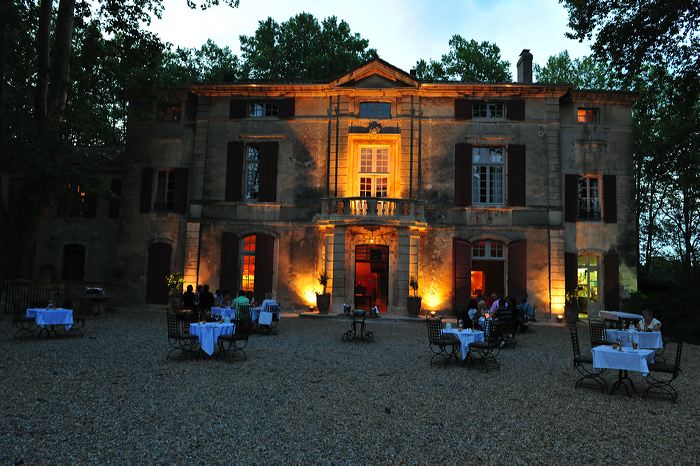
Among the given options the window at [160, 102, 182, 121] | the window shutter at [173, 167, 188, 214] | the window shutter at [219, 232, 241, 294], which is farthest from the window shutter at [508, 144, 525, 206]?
the window at [160, 102, 182, 121]

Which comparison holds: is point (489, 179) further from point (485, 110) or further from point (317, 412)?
point (317, 412)

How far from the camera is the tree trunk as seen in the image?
14.1 metres

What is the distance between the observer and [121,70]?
16.9 meters

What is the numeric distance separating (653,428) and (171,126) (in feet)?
62.2

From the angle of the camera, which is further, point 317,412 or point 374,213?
point 374,213

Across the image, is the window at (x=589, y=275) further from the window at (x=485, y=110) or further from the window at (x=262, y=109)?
the window at (x=262, y=109)

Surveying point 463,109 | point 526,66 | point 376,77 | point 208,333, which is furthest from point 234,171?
point 526,66

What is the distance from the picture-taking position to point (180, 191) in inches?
750

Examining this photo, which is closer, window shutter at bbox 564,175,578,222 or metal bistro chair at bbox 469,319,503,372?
metal bistro chair at bbox 469,319,503,372

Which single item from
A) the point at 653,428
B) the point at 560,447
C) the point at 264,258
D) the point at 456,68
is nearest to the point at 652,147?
the point at 456,68

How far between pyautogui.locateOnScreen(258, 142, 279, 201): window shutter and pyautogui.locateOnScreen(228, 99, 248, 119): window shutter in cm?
169

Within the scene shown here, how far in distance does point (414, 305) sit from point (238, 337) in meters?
8.99

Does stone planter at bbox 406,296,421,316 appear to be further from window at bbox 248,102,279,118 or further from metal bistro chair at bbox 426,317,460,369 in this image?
window at bbox 248,102,279,118

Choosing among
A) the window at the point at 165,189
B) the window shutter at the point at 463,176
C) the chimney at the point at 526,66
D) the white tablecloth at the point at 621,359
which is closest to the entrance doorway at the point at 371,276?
the window shutter at the point at 463,176
